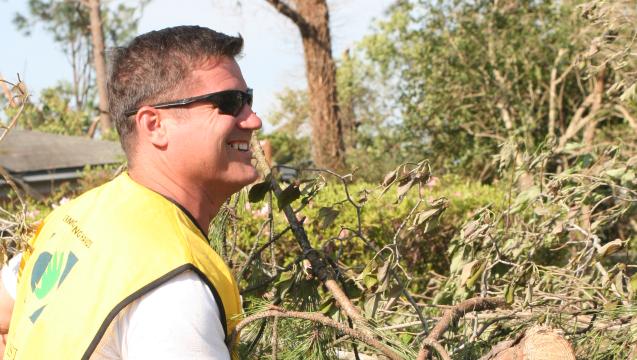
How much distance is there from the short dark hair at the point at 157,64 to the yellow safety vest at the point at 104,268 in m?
0.18

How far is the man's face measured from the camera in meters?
2.03

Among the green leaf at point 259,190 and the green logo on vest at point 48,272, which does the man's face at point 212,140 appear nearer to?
the green logo on vest at point 48,272

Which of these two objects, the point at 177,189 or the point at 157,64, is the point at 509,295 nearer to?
the point at 177,189

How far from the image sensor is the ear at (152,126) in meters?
2.04

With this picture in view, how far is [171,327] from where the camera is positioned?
1.65 metres

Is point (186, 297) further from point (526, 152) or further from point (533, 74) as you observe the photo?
point (533, 74)

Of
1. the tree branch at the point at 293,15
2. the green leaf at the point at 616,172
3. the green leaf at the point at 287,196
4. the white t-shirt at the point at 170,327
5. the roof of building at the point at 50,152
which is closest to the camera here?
the white t-shirt at the point at 170,327

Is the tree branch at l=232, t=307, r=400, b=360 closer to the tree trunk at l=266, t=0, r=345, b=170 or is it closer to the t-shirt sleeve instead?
the t-shirt sleeve

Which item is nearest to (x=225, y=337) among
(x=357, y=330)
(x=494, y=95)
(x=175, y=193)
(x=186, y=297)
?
(x=186, y=297)

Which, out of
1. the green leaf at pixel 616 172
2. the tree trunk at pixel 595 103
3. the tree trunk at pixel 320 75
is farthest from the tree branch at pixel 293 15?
the green leaf at pixel 616 172

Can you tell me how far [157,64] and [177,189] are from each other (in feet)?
0.99

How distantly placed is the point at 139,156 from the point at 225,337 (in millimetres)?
499

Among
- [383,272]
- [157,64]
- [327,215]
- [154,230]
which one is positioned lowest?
[383,272]

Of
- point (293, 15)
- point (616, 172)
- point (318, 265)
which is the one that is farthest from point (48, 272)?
point (293, 15)
